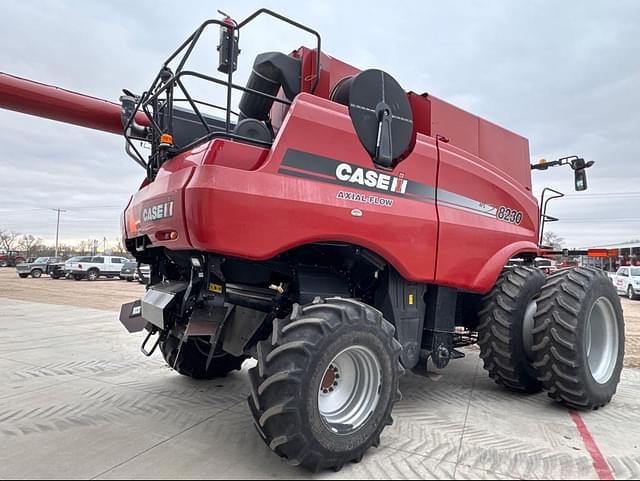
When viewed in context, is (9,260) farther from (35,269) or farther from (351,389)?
(351,389)

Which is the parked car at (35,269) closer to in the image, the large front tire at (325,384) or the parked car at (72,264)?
the parked car at (72,264)

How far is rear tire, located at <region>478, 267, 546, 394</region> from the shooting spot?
14.1ft

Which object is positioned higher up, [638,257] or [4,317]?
[638,257]

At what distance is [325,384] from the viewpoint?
3182 millimetres

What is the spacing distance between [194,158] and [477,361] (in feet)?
16.4

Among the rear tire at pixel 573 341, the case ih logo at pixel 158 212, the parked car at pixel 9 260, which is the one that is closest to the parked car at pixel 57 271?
the case ih logo at pixel 158 212

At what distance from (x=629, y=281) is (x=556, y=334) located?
19.2 meters

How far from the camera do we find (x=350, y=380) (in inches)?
129

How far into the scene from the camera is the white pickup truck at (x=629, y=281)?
19.1 metres

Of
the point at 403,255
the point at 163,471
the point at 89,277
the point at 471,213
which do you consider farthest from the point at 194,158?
the point at 89,277

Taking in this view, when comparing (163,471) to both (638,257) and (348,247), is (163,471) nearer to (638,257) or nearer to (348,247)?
(348,247)

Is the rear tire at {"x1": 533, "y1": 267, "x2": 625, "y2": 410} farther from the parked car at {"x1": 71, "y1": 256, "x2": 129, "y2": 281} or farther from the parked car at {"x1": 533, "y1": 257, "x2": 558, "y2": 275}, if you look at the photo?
the parked car at {"x1": 71, "y1": 256, "x2": 129, "y2": 281}

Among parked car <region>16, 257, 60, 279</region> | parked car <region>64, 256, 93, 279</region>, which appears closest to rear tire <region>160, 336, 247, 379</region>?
parked car <region>64, 256, 93, 279</region>

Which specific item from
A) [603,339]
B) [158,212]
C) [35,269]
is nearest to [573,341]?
[603,339]
